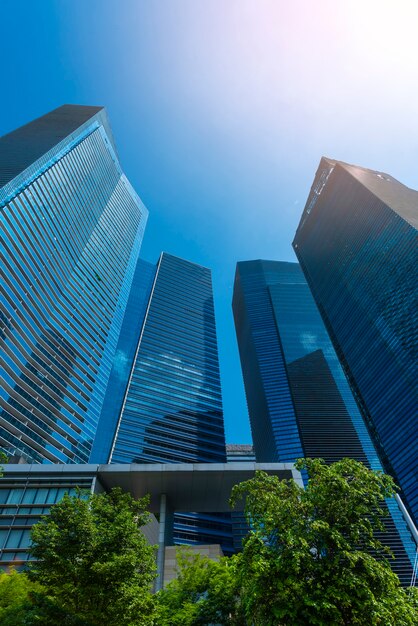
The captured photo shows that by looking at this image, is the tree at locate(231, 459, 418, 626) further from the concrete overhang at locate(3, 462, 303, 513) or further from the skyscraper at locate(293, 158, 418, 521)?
the skyscraper at locate(293, 158, 418, 521)

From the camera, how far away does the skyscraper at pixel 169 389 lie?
376 ft

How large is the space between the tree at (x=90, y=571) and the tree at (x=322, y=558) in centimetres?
466

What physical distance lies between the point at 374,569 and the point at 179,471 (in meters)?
24.7

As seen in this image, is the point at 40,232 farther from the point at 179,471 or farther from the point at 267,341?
the point at 267,341

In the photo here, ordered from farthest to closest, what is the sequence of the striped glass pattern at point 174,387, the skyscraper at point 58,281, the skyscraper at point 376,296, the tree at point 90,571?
the striped glass pattern at point 174,387 → the skyscraper at point 376,296 → the skyscraper at point 58,281 → the tree at point 90,571

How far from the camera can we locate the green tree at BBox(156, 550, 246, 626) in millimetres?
16581

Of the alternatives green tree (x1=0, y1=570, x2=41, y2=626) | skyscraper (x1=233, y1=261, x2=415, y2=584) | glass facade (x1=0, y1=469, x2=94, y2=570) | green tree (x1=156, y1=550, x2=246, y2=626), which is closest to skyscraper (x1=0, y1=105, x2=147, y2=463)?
glass facade (x1=0, y1=469, x2=94, y2=570)

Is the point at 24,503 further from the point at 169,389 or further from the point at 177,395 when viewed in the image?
the point at 177,395

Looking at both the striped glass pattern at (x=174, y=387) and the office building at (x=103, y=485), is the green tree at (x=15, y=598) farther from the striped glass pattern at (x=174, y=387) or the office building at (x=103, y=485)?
the striped glass pattern at (x=174, y=387)

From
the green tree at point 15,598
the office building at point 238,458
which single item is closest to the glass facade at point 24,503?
the green tree at point 15,598

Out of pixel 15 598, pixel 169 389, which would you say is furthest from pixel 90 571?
pixel 169 389

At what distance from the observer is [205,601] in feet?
57.0

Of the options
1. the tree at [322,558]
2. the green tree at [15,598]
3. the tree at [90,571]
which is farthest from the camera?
the tree at [90,571]

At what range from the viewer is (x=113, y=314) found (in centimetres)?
11794
